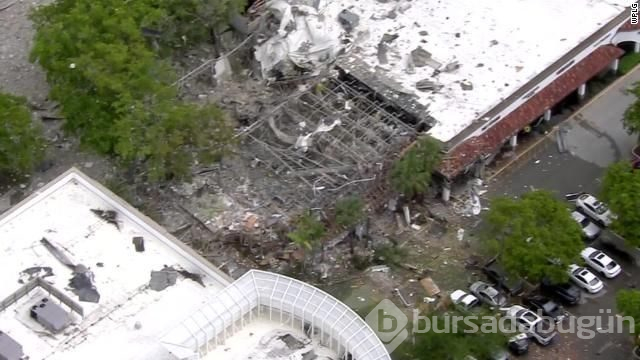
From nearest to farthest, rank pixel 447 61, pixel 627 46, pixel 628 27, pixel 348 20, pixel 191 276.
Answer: pixel 191 276 → pixel 447 61 → pixel 348 20 → pixel 628 27 → pixel 627 46

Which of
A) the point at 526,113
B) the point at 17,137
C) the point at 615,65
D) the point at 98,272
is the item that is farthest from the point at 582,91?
the point at 17,137

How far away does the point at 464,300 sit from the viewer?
1510 inches

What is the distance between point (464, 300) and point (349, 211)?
5152mm

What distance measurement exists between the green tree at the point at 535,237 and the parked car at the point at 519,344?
209 centimetres

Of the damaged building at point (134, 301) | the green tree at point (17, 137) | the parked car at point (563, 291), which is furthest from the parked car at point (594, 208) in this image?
the green tree at point (17, 137)

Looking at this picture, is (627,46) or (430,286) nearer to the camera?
(430,286)

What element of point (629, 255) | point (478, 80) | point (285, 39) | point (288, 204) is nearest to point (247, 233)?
point (288, 204)

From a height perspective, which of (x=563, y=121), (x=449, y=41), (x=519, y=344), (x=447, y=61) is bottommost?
(x=519, y=344)

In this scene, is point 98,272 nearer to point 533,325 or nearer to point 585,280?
point 533,325

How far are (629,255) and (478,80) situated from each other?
9155mm

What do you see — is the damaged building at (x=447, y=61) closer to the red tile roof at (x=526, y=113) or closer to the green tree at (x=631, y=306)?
the red tile roof at (x=526, y=113)

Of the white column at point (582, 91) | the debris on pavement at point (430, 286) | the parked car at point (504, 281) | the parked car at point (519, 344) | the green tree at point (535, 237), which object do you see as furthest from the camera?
the white column at point (582, 91)

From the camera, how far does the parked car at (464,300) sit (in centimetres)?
3825

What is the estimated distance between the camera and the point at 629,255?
40.1 meters
